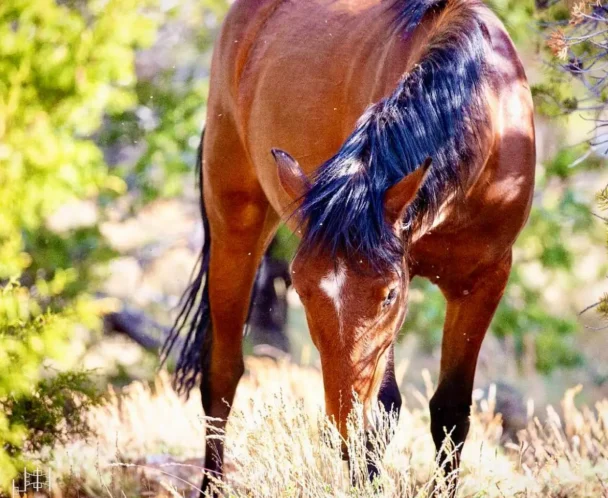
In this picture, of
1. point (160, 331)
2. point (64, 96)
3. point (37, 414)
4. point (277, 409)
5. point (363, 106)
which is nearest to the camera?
point (277, 409)

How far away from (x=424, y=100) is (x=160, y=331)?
237 inches

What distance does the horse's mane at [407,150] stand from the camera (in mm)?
2811

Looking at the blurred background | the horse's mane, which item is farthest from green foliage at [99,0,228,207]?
the horse's mane

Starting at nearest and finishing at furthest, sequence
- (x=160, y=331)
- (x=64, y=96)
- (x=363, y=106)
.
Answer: (x=363, y=106)
(x=64, y=96)
(x=160, y=331)

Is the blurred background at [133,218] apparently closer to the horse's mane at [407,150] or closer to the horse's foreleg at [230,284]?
the horse's mane at [407,150]

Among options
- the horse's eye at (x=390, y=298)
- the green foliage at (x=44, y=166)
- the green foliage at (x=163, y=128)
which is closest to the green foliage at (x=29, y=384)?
the green foliage at (x=44, y=166)


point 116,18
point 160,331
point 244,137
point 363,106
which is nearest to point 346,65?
point 363,106

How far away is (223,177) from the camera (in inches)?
195

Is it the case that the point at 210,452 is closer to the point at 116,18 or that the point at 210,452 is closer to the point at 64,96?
the point at 64,96

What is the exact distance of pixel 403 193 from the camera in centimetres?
289

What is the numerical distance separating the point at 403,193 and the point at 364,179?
0.14m

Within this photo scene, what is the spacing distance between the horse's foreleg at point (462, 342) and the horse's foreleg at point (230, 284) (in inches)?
52.2

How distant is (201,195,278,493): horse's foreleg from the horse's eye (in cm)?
220

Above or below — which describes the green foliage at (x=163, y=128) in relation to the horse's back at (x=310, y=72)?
below
